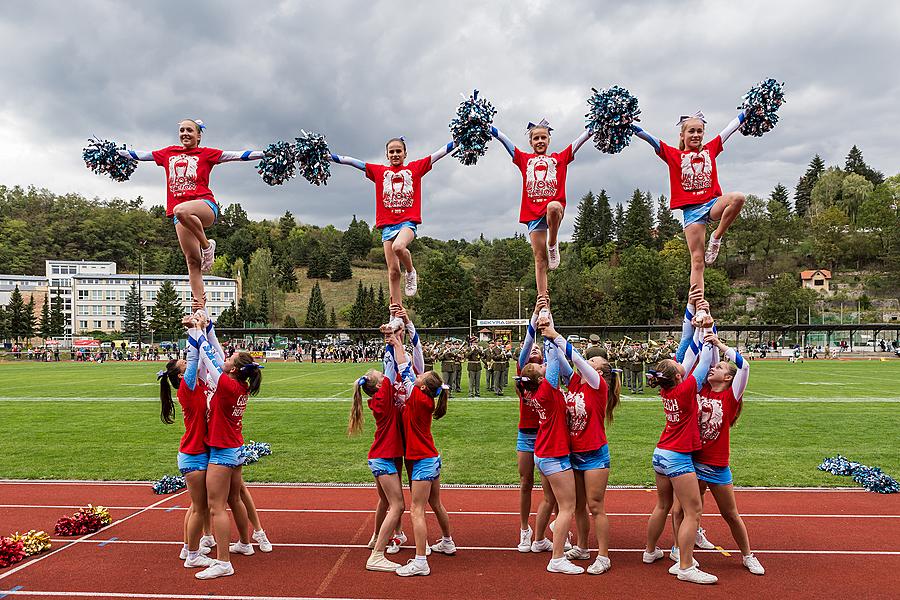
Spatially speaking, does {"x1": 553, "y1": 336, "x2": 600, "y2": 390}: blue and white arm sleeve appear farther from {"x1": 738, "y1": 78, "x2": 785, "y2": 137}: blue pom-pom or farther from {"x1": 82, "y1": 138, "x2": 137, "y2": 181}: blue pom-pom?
{"x1": 82, "y1": 138, "x2": 137, "y2": 181}: blue pom-pom

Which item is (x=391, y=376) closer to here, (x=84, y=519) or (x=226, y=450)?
(x=226, y=450)

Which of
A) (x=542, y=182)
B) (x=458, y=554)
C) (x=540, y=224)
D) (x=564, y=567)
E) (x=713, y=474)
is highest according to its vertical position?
(x=542, y=182)

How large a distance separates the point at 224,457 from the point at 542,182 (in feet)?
14.2

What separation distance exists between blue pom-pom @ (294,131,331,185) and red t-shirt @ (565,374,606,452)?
3817 millimetres

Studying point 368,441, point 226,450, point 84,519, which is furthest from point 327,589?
point 368,441

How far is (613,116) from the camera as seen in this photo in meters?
6.61

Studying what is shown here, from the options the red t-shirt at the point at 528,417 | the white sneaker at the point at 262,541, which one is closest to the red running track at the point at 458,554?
the white sneaker at the point at 262,541

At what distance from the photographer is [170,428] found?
613 inches

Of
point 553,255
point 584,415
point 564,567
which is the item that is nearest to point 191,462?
point 564,567

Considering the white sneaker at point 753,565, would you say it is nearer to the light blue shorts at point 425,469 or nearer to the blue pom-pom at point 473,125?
the light blue shorts at point 425,469

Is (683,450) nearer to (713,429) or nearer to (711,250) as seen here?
(713,429)

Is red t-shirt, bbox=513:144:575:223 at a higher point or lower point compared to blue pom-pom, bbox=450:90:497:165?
lower

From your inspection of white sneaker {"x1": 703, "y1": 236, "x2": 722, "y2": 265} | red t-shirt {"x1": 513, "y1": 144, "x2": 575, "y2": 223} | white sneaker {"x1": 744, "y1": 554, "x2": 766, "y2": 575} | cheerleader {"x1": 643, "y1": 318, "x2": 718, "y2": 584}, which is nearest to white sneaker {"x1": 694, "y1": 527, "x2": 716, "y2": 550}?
white sneaker {"x1": 744, "y1": 554, "x2": 766, "y2": 575}

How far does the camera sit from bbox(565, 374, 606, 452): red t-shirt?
19.2 ft
